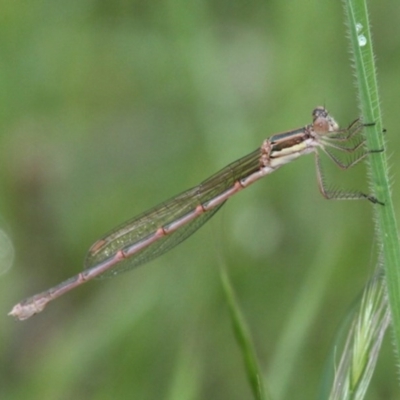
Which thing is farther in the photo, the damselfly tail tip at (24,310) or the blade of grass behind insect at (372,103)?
the damselfly tail tip at (24,310)

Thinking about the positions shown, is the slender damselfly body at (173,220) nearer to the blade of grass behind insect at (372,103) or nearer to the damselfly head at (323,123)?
the damselfly head at (323,123)

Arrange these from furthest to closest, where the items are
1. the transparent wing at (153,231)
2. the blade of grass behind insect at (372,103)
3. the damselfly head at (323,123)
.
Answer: the transparent wing at (153,231) → the damselfly head at (323,123) → the blade of grass behind insect at (372,103)

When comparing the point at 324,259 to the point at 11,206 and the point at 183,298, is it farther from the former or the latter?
the point at 11,206

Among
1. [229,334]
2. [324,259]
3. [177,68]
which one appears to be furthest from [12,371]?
[177,68]

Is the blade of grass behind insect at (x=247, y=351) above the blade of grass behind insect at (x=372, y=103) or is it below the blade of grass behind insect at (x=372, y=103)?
below

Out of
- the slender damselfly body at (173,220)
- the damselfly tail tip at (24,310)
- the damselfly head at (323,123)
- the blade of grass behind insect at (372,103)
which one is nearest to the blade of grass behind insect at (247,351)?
the blade of grass behind insect at (372,103)

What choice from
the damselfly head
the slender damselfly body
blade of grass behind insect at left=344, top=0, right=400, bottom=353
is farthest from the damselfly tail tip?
Answer: blade of grass behind insect at left=344, top=0, right=400, bottom=353

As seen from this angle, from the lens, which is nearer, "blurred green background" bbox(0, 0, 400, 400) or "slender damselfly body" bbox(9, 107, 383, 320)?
"slender damselfly body" bbox(9, 107, 383, 320)

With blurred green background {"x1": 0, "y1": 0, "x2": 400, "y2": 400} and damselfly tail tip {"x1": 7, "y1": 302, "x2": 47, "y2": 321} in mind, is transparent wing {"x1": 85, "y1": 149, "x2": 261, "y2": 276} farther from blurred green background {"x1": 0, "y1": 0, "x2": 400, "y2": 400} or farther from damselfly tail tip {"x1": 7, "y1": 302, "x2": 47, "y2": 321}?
damselfly tail tip {"x1": 7, "y1": 302, "x2": 47, "y2": 321}
